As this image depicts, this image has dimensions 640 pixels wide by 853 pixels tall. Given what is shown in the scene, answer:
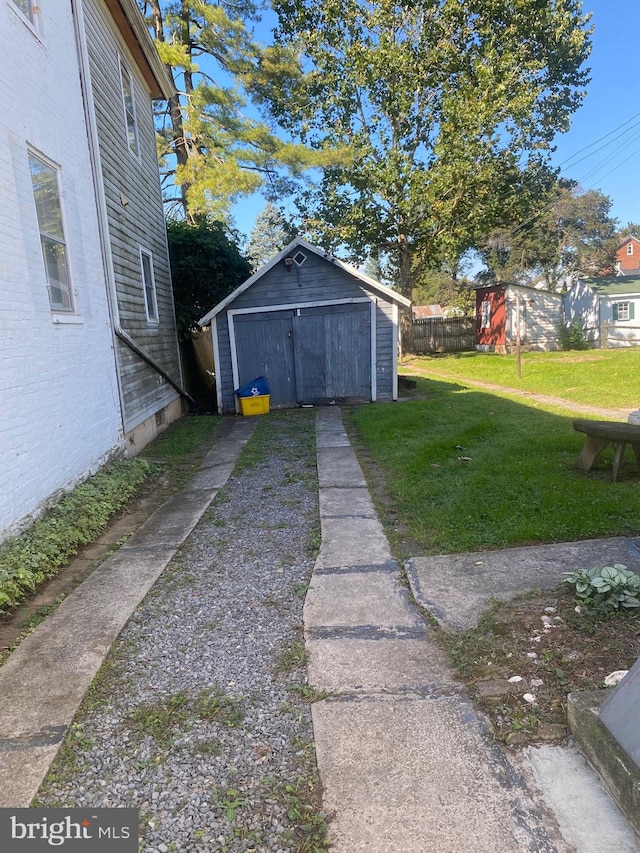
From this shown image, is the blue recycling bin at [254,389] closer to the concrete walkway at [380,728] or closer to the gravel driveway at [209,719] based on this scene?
the gravel driveway at [209,719]

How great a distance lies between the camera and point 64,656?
272 centimetres

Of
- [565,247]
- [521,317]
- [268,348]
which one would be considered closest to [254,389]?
[268,348]

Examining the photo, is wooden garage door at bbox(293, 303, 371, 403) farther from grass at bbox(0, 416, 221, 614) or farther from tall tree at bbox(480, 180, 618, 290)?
tall tree at bbox(480, 180, 618, 290)

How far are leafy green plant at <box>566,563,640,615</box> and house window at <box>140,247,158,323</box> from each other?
8.22 metres

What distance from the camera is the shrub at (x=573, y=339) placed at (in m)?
23.2

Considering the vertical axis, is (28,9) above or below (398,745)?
above

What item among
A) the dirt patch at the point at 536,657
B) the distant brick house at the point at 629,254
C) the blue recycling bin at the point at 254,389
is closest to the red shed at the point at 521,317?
the blue recycling bin at the point at 254,389

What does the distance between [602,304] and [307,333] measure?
66.6 feet

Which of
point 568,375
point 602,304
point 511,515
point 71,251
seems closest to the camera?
point 511,515

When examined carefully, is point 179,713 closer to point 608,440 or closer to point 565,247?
point 608,440

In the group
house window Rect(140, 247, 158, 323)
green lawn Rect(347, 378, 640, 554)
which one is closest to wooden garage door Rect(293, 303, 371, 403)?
green lawn Rect(347, 378, 640, 554)

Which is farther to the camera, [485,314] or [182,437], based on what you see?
[485,314]

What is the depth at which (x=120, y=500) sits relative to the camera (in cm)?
526

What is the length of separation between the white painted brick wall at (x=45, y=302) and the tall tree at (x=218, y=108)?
9.95 metres
